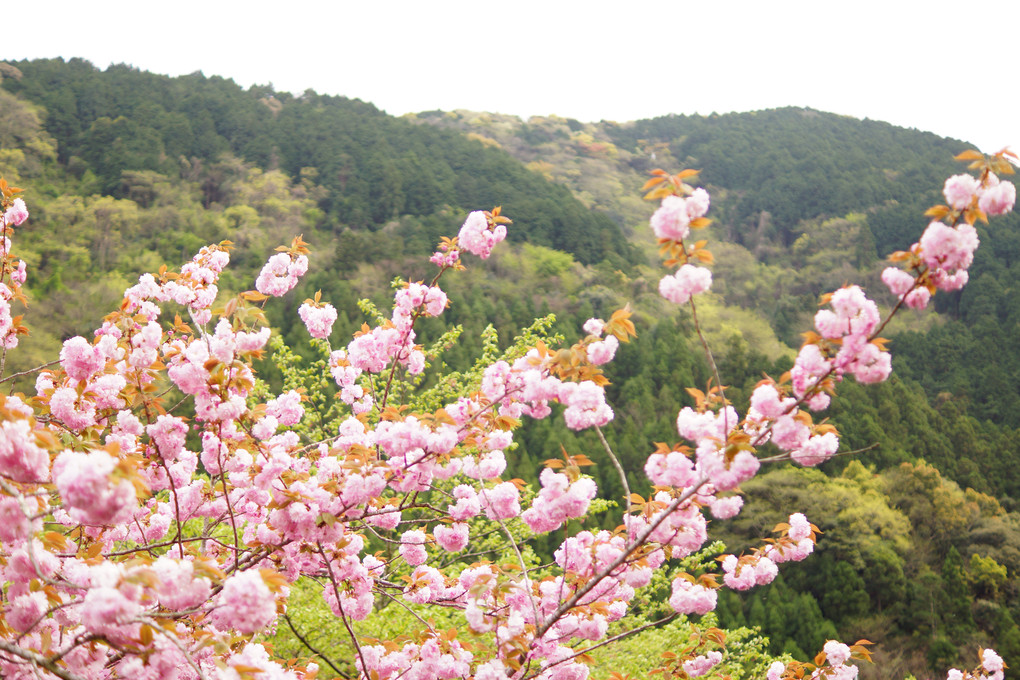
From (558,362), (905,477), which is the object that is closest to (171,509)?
(558,362)

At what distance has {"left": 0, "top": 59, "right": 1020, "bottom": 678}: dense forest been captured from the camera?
1115 centimetres

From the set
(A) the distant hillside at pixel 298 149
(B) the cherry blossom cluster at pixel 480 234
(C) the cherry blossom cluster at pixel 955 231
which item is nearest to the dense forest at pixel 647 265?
(A) the distant hillside at pixel 298 149

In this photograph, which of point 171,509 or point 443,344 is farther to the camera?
point 443,344

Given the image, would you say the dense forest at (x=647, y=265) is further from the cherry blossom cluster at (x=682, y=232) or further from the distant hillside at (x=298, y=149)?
the cherry blossom cluster at (x=682, y=232)

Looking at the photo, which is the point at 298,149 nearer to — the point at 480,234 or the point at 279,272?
the point at 279,272

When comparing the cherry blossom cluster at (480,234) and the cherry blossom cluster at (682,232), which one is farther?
the cherry blossom cluster at (480,234)

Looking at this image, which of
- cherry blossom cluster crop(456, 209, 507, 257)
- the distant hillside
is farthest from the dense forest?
cherry blossom cluster crop(456, 209, 507, 257)

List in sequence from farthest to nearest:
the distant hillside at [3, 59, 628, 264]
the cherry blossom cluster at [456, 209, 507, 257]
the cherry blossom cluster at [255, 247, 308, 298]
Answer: the distant hillside at [3, 59, 628, 264]
the cherry blossom cluster at [255, 247, 308, 298]
the cherry blossom cluster at [456, 209, 507, 257]

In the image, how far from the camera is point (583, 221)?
2800 centimetres

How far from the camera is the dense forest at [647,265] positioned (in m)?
11.1

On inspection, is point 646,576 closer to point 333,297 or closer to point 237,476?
point 237,476

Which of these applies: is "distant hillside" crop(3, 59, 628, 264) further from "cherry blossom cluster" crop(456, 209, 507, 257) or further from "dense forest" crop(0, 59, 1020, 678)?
"cherry blossom cluster" crop(456, 209, 507, 257)

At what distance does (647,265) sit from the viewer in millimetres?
28688

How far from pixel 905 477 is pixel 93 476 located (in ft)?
46.0
